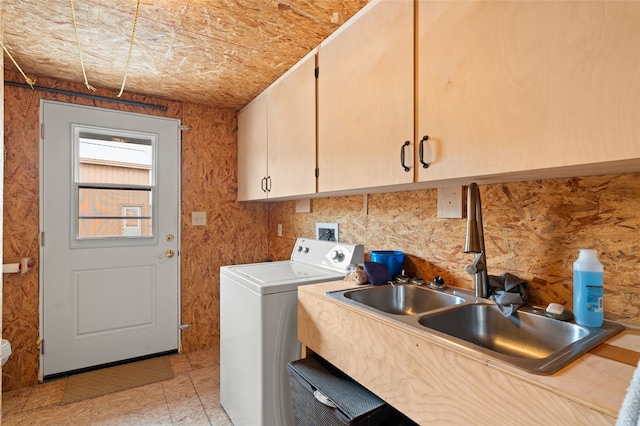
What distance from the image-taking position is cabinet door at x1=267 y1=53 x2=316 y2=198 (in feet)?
5.82

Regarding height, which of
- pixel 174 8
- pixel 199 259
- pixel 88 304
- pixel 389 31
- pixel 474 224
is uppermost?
pixel 174 8

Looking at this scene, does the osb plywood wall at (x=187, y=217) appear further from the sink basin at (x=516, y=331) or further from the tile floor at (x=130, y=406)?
the sink basin at (x=516, y=331)

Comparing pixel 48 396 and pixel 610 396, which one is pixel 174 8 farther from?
pixel 48 396

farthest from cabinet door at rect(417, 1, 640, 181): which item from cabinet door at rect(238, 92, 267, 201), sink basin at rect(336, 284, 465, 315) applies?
cabinet door at rect(238, 92, 267, 201)

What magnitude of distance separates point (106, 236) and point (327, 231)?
174cm

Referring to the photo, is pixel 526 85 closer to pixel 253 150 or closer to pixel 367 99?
pixel 367 99

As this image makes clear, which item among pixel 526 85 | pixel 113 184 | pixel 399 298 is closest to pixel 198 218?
pixel 113 184

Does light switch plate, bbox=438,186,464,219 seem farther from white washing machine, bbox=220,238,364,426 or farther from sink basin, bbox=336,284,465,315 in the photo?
white washing machine, bbox=220,238,364,426

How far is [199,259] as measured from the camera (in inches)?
113

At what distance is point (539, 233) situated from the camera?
4.04 feet

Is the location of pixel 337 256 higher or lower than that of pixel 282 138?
lower

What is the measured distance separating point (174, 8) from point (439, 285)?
1.77 m

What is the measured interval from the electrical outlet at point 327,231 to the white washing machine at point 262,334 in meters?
0.24

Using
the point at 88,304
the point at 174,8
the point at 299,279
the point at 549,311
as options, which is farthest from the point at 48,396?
the point at 549,311
